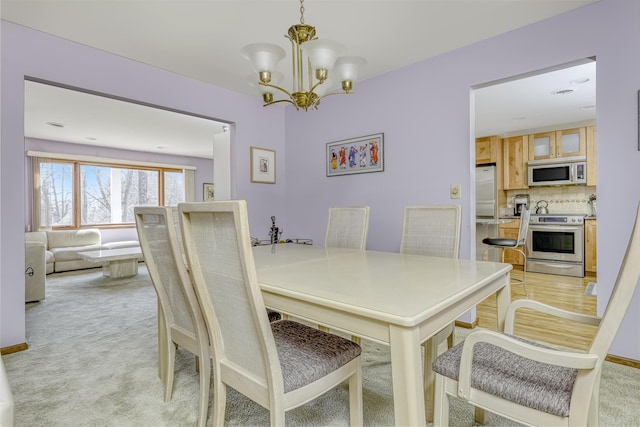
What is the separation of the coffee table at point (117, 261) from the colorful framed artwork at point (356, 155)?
3.20m

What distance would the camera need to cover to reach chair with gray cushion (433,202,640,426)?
861 mm

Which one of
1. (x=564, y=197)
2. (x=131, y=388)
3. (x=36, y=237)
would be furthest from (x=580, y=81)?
(x=36, y=237)

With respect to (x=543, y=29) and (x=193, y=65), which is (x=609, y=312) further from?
(x=193, y=65)

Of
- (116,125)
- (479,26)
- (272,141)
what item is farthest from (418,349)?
(116,125)

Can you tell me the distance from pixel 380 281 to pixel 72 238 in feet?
20.7

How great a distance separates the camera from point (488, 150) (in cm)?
560

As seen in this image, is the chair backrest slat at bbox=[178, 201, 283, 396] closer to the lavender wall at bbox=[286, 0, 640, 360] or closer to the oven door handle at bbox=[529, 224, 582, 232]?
the lavender wall at bbox=[286, 0, 640, 360]

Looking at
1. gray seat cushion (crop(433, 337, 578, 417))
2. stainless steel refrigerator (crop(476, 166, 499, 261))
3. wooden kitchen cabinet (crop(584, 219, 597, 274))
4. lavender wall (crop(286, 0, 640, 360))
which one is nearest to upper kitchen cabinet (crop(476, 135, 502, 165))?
stainless steel refrigerator (crop(476, 166, 499, 261))

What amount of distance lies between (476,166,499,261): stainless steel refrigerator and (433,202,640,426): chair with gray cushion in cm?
451

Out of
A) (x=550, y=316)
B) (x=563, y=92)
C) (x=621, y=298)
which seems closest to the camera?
(x=621, y=298)

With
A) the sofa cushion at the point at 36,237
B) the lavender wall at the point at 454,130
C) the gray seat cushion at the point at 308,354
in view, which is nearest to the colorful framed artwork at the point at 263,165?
the lavender wall at the point at 454,130

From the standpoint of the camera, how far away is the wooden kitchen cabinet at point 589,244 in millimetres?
4489

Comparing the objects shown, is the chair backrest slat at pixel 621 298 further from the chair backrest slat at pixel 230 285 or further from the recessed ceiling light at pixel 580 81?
the recessed ceiling light at pixel 580 81

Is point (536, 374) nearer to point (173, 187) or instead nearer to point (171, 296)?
point (171, 296)
